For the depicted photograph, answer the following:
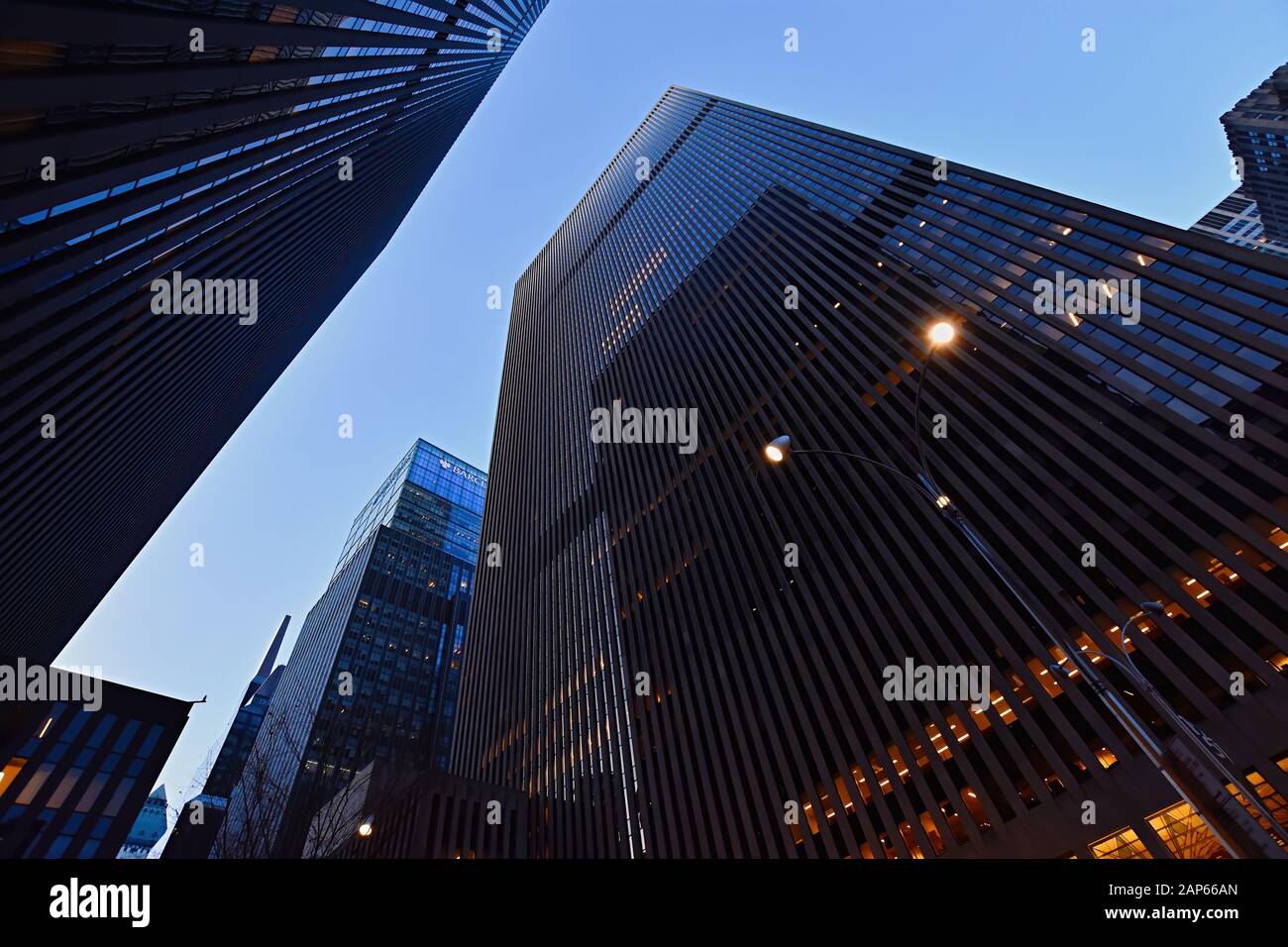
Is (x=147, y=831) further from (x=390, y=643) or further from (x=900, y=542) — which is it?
(x=900, y=542)

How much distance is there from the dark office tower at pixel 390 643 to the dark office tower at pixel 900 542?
48041 mm

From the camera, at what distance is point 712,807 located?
32781 millimetres

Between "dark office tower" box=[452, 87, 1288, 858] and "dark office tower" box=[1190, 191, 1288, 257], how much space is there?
116 metres

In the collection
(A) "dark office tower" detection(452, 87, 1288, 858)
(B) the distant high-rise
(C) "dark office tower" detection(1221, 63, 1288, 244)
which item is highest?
(C) "dark office tower" detection(1221, 63, 1288, 244)

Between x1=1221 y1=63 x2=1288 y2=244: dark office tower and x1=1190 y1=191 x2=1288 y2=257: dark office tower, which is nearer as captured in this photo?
x1=1221 y1=63 x2=1288 y2=244: dark office tower

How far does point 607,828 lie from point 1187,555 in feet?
108

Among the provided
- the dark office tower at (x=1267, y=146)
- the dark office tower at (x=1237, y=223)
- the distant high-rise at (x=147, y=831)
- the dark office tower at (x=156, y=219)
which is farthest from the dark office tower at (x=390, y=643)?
the dark office tower at (x=1237, y=223)

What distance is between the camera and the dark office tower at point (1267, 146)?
103m

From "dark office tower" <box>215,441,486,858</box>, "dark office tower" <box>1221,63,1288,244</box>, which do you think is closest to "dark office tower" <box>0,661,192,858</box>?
"dark office tower" <box>215,441,486,858</box>

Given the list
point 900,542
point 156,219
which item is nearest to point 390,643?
point 156,219

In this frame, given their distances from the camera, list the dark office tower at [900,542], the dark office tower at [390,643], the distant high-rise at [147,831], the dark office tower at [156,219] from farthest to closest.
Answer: the distant high-rise at [147,831] < the dark office tower at [390,643] < the dark office tower at [900,542] < the dark office tower at [156,219]

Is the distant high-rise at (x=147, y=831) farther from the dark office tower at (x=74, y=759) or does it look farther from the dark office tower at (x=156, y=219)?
the dark office tower at (x=156, y=219)

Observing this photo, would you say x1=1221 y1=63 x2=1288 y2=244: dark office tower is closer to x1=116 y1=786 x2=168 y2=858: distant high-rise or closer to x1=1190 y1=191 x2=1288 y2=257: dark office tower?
x1=1190 y1=191 x2=1288 y2=257: dark office tower

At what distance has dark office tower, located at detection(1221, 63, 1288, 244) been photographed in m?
103
